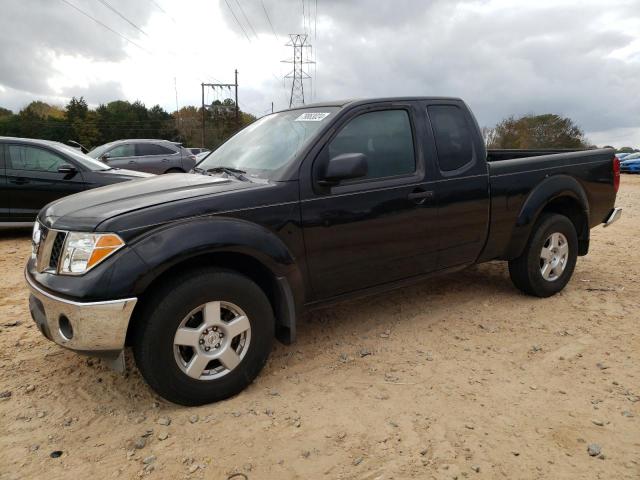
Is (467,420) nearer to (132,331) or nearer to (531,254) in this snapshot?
(132,331)

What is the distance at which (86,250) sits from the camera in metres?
2.59

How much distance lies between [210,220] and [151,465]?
1.30m

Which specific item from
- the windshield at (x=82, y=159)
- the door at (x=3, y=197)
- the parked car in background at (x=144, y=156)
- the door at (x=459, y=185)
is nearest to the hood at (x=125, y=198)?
the door at (x=459, y=185)

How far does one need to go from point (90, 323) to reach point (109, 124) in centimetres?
7478

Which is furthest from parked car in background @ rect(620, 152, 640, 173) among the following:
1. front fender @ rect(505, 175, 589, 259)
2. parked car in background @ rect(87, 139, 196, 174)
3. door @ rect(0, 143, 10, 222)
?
door @ rect(0, 143, 10, 222)

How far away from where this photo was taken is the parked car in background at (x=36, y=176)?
7066 mm

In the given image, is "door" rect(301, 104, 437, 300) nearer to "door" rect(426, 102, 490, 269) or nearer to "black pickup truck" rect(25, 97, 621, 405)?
"black pickup truck" rect(25, 97, 621, 405)

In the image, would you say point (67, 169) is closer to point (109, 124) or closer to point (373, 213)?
point (373, 213)

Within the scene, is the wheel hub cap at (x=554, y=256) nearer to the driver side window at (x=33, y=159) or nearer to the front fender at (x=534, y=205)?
the front fender at (x=534, y=205)

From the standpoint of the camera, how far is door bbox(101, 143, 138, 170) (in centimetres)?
1241

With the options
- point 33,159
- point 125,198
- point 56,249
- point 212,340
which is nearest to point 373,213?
point 212,340

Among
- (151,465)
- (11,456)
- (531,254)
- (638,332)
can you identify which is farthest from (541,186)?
(11,456)

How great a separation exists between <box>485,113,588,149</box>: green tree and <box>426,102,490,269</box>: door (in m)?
39.7

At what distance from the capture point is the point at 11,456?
8.06 feet
